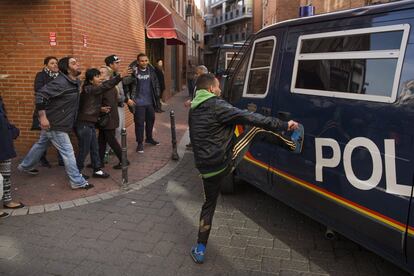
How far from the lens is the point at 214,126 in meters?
3.38

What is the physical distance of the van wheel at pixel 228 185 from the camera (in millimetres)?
5254

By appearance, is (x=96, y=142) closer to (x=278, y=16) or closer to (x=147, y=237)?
(x=147, y=237)

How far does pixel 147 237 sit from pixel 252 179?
134 centimetres

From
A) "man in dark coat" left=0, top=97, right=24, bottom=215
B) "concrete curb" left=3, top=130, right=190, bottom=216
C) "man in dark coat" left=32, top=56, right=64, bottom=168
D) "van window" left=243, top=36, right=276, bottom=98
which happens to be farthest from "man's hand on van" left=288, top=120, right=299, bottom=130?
"man in dark coat" left=32, top=56, right=64, bottom=168

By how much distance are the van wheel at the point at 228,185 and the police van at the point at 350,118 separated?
964 millimetres

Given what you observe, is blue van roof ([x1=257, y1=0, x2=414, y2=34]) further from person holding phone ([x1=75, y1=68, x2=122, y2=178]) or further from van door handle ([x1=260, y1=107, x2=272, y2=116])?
person holding phone ([x1=75, y1=68, x2=122, y2=178])

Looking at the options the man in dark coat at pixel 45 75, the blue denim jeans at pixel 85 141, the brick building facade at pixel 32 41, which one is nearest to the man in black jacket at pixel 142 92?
the brick building facade at pixel 32 41

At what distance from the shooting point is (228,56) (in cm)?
1298

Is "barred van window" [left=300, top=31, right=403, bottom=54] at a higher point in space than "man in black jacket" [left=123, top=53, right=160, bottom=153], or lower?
higher

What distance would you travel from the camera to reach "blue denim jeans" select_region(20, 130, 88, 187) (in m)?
5.24

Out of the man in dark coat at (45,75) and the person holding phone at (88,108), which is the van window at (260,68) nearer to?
the person holding phone at (88,108)

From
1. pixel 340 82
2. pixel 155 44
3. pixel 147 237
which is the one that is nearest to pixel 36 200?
pixel 147 237

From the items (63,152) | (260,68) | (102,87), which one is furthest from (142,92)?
(260,68)

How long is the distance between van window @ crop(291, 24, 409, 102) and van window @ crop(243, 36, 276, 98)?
0.48m
